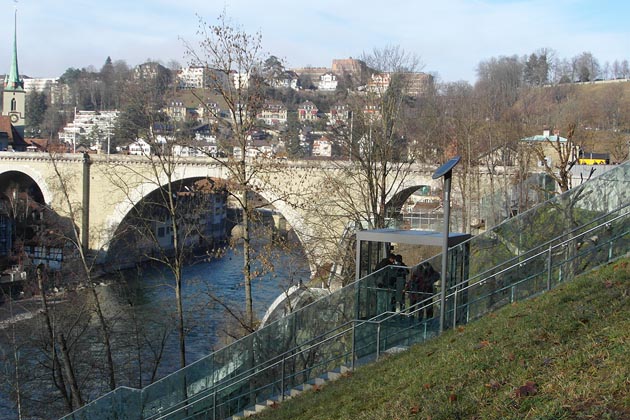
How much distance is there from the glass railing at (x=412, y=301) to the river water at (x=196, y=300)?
3406mm

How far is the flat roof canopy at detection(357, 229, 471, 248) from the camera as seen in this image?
8.61m

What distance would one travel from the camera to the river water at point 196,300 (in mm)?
16375

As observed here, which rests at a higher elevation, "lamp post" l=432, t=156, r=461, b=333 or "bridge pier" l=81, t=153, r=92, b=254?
"lamp post" l=432, t=156, r=461, b=333

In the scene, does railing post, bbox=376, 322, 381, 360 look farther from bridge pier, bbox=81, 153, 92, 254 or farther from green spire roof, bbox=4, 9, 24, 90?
green spire roof, bbox=4, 9, 24, 90

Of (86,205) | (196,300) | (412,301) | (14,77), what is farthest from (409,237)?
(14,77)

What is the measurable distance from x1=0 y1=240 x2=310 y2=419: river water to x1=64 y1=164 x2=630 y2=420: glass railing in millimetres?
3406

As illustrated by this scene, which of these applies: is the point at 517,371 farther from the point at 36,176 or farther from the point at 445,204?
the point at 36,176

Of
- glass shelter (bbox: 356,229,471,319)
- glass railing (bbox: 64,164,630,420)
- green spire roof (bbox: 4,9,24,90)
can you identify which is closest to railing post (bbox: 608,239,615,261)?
glass railing (bbox: 64,164,630,420)

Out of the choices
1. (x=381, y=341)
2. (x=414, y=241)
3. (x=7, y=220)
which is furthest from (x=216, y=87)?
(x=7, y=220)

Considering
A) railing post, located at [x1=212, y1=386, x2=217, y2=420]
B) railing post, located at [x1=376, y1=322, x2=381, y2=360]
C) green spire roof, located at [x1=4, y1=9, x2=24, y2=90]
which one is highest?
green spire roof, located at [x1=4, y1=9, x2=24, y2=90]

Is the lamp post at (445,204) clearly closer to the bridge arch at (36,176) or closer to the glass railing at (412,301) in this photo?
the glass railing at (412,301)

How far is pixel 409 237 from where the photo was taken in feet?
29.0

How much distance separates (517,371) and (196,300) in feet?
65.8

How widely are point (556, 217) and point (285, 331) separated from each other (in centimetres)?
310
